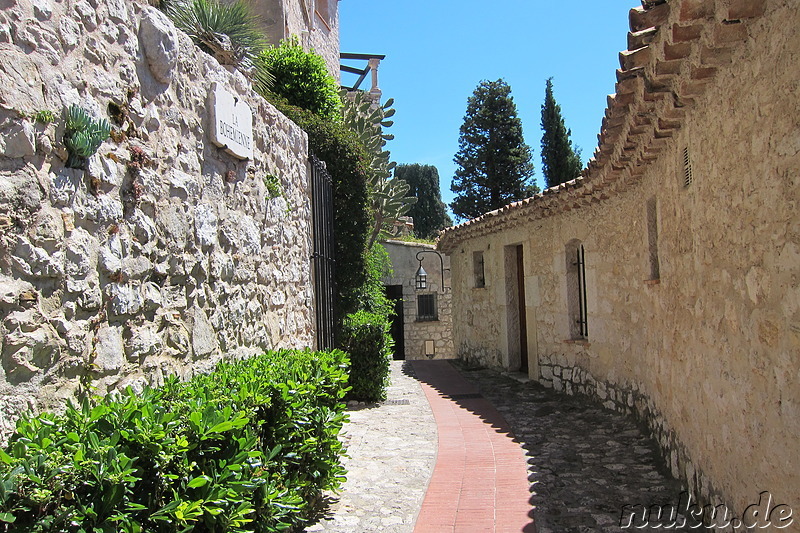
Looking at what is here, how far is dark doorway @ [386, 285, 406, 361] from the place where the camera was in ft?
63.5

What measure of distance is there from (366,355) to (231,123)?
4.77 meters

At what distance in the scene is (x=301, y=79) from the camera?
10117mm

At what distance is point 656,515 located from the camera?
4152 millimetres

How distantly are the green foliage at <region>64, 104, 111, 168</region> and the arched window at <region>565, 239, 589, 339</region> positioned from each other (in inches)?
281

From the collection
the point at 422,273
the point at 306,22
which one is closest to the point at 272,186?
the point at 306,22

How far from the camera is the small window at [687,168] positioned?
4077 millimetres

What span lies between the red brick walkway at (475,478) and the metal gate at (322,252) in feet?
5.78

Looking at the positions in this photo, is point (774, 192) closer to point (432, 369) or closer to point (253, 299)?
point (253, 299)

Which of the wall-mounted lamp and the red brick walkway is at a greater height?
the wall-mounted lamp

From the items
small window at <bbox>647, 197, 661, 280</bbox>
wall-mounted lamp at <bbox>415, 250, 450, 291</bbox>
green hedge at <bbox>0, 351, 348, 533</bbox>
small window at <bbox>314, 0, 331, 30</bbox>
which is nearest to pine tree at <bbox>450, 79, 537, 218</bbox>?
wall-mounted lamp at <bbox>415, 250, 450, 291</bbox>

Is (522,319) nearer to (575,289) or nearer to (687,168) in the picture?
(575,289)

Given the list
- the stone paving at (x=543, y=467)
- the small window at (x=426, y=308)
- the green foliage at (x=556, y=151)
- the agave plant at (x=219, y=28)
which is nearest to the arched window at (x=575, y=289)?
the stone paving at (x=543, y=467)

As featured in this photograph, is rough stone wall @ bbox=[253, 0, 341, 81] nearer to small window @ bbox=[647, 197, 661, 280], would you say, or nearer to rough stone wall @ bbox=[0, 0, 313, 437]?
rough stone wall @ bbox=[0, 0, 313, 437]

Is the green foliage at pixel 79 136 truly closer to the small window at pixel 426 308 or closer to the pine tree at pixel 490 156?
the small window at pixel 426 308
